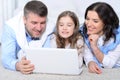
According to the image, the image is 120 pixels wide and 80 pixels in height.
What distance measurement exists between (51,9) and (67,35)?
0.60 meters

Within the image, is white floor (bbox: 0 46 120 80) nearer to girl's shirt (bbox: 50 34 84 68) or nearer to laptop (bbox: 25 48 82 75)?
laptop (bbox: 25 48 82 75)

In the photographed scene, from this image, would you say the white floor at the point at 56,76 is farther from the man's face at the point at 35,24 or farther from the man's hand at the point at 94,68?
the man's face at the point at 35,24

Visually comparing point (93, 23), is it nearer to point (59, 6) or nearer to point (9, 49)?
point (9, 49)

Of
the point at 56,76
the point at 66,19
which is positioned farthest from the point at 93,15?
the point at 56,76

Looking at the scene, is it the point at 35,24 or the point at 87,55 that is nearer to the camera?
the point at 35,24

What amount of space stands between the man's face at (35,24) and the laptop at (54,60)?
0.68ft

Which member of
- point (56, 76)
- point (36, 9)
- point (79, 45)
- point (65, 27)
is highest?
point (36, 9)

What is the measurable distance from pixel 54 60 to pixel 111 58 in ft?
1.27

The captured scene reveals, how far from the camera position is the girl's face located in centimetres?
165

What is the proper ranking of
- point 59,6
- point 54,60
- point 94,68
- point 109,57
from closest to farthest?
point 54,60
point 94,68
point 109,57
point 59,6

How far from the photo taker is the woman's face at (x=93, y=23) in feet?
5.58

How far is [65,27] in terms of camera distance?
1.65 m

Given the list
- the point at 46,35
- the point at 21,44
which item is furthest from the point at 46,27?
the point at 21,44

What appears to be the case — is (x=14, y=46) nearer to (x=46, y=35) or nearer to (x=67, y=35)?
(x=46, y=35)
